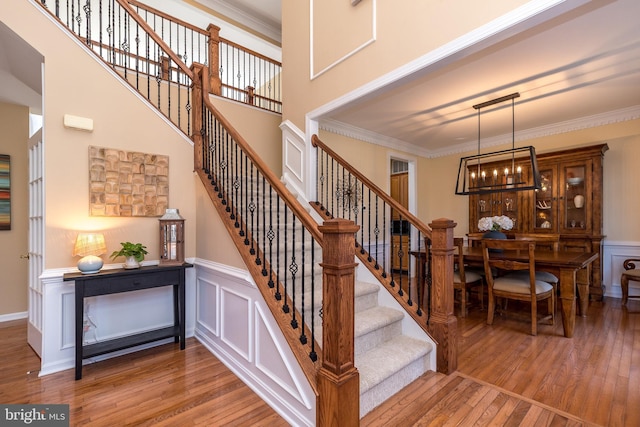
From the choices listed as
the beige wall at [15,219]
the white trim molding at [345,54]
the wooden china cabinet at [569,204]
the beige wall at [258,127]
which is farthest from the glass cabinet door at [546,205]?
the beige wall at [15,219]

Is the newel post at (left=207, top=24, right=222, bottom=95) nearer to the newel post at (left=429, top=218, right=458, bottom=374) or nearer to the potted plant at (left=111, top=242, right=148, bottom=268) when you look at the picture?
the potted plant at (left=111, top=242, right=148, bottom=268)

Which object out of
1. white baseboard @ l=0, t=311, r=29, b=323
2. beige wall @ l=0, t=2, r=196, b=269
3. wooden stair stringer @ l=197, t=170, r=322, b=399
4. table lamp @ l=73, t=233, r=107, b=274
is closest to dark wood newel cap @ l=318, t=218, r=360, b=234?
wooden stair stringer @ l=197, t=170, r=322, b=399

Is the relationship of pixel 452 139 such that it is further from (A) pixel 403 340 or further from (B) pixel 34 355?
(B) pixel 34 355

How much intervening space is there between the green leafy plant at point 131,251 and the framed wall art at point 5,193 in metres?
2.00

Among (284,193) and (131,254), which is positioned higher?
(284,193)

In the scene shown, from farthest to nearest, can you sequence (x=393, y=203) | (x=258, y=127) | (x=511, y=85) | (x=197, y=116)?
1. (x=258, y=127)
2. (x=511, y=85)
3. (x=197, y=116)
4. (x=393, y=203)

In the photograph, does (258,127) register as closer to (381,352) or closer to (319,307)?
(319,307)

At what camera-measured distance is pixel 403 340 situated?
2.43 metres

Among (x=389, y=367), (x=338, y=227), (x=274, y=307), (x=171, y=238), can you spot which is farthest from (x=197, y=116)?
(x=389, y=367)

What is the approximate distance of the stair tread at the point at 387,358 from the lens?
6.29 feet

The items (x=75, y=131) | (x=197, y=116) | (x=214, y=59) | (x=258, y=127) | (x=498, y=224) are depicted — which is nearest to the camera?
(x=75, y=131)

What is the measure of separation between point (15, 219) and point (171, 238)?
2323 millimetres

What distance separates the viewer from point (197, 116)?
10.5 feet

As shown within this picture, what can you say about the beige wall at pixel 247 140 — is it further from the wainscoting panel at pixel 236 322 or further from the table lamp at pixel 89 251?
the table lamp at pixel 89 251
